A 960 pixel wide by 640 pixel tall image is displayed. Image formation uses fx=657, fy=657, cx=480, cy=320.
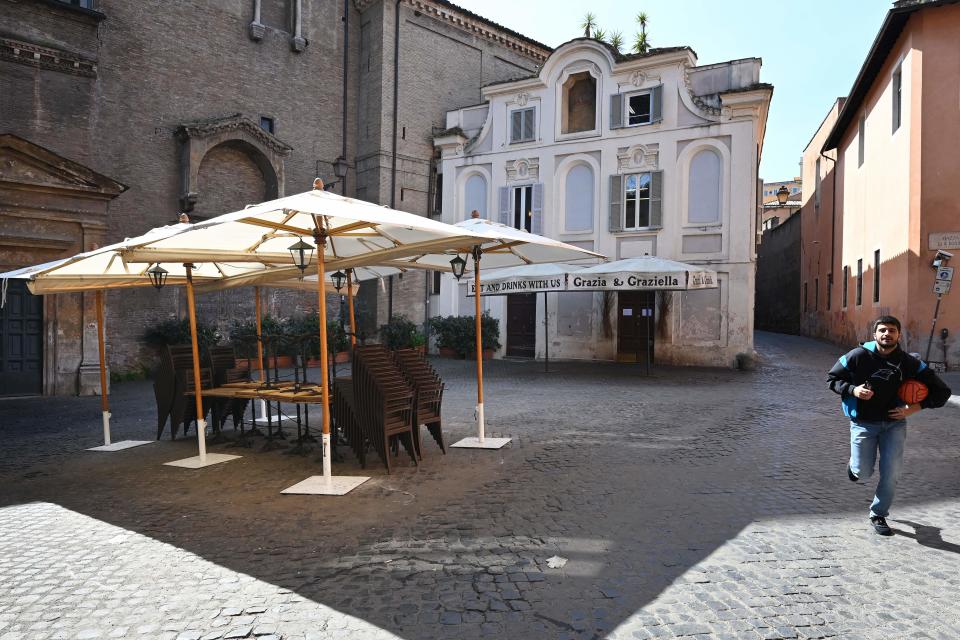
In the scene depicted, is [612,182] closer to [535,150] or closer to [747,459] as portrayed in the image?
[535,150]

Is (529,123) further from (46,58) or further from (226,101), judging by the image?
(46,58)

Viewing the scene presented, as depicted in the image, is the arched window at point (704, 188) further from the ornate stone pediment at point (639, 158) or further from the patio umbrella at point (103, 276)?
the patio umbrella at point (103, 276)

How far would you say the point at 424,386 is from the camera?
23.9 ft

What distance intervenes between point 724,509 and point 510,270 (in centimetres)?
1211

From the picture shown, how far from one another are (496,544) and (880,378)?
9.54ft

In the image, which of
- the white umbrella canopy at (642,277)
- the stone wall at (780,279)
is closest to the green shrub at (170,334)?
the white umbrella canopy at (642,277)

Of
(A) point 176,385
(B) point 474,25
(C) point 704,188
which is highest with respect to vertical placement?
(B) point 474,25

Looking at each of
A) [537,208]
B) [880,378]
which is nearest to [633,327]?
[537,208]

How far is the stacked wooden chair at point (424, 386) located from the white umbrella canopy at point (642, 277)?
356 inches

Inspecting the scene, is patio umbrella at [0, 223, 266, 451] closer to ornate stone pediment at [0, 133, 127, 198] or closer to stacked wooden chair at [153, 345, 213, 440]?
stacked wooden chair at [153, 345, 213, 440]

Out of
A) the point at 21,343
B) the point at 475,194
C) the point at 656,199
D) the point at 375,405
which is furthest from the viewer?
the point at 475,194

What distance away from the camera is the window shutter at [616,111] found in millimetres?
19906

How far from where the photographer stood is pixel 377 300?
74.1 feet

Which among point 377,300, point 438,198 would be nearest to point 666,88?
point 438,198
